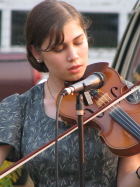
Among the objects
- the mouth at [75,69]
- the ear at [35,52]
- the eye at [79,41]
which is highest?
the eye at [79,41]

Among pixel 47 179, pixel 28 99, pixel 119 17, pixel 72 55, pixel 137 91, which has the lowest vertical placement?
pixel 119 17

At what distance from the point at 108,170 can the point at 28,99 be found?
0.53m

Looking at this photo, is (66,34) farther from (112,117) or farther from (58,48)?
(112,117)

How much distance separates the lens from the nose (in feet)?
7.93

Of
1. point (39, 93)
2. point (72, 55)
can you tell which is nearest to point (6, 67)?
point (39, 93)

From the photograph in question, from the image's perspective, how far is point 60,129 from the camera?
8.37 ft

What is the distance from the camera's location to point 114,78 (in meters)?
2.69

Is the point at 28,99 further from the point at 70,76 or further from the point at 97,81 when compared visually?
the point at 97,81

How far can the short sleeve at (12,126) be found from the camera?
A: 258cm

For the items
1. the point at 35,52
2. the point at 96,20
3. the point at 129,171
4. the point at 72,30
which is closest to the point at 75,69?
the point at 72,30

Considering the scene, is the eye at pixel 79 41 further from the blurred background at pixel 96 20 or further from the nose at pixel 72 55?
Result: the blurred background at pixel 96 20

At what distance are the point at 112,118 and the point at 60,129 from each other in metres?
0.25

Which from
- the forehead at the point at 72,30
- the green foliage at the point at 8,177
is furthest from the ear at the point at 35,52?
the green foliage at the point at 8,177

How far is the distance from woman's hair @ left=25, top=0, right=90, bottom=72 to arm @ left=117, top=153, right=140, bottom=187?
61 centimetres
